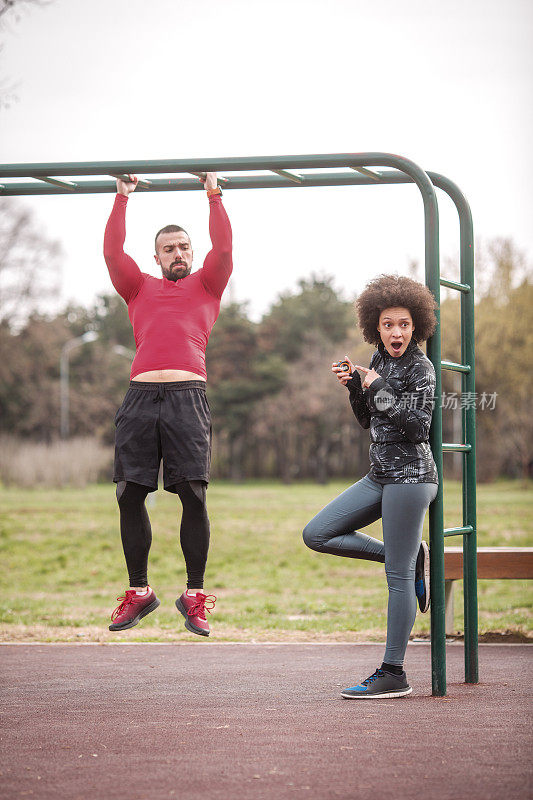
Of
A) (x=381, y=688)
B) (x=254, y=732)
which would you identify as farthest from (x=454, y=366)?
(x=254, y=732)

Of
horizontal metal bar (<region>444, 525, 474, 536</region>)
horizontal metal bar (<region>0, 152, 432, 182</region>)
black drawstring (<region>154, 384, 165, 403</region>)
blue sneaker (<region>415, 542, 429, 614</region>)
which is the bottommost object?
blue sneaker (<region>415, 542, 429, 614</region>)

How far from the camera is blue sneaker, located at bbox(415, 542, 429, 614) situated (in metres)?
5.09

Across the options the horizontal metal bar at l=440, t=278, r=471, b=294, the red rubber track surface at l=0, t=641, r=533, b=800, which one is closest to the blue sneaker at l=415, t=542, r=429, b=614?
the red rubber track surface at l=0, t=641, r=533, b=800

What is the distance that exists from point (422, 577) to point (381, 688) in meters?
0.59

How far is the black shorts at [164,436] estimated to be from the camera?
16.4ft

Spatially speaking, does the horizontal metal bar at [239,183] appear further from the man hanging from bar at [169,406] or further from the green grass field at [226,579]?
the green grass field at [226,579]

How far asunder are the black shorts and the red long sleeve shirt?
5.9 inches

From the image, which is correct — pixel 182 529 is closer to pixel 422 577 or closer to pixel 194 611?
pixel 194 611

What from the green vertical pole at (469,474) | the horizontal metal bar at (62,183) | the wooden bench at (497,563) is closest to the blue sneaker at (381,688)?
the green vertical pole at (469,474)

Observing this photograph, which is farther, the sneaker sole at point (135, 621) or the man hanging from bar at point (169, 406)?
the man hanging from bar at point (169, 406)

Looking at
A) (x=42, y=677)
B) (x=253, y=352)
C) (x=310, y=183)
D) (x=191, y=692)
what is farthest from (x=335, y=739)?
(x=253, y=352)

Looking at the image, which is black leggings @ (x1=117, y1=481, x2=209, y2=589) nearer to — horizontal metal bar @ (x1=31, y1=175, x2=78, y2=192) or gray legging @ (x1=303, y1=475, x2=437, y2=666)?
gray legging @ (x1=303, y1=475, x2=437, y2=666)

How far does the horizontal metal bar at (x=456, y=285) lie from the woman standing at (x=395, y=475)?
0.25 meters

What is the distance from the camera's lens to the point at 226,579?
528 inches
